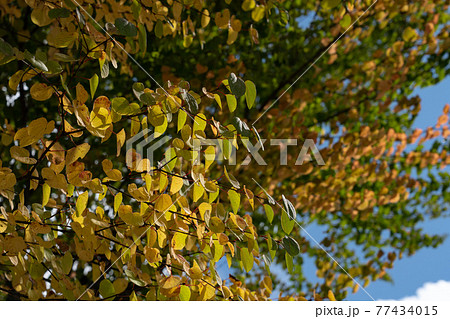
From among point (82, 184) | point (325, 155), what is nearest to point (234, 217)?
point (82, 184)

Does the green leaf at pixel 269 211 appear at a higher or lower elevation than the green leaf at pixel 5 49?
lower

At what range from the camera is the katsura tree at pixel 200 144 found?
1.07m

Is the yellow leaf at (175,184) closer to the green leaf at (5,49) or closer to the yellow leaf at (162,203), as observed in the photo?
the yellow leaf at (162,203)

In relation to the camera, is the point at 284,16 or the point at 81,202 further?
the point at 284,16

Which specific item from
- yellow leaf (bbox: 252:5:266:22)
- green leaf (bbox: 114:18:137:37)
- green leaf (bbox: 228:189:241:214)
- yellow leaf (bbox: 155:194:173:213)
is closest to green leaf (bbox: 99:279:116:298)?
yellow leaf (bbox: 155:194:173:213)

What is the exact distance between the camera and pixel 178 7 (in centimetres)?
141

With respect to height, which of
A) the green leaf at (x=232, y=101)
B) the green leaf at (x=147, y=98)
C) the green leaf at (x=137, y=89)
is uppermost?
the green leaf at (x=232, y=101)

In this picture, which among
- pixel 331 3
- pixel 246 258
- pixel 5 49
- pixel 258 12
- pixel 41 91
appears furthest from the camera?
pixel 258 12

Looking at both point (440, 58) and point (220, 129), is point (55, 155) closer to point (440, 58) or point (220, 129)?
point (220, 129)

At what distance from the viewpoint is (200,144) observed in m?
1.07

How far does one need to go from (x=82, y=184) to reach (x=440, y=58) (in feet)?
10.0

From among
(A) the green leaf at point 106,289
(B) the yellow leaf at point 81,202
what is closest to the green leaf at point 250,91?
(B) the yellow leaf at point 81,202

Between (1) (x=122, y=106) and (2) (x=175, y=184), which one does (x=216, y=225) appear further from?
(1) (x=122, y=106)

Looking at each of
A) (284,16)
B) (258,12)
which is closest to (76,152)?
(284,16)
